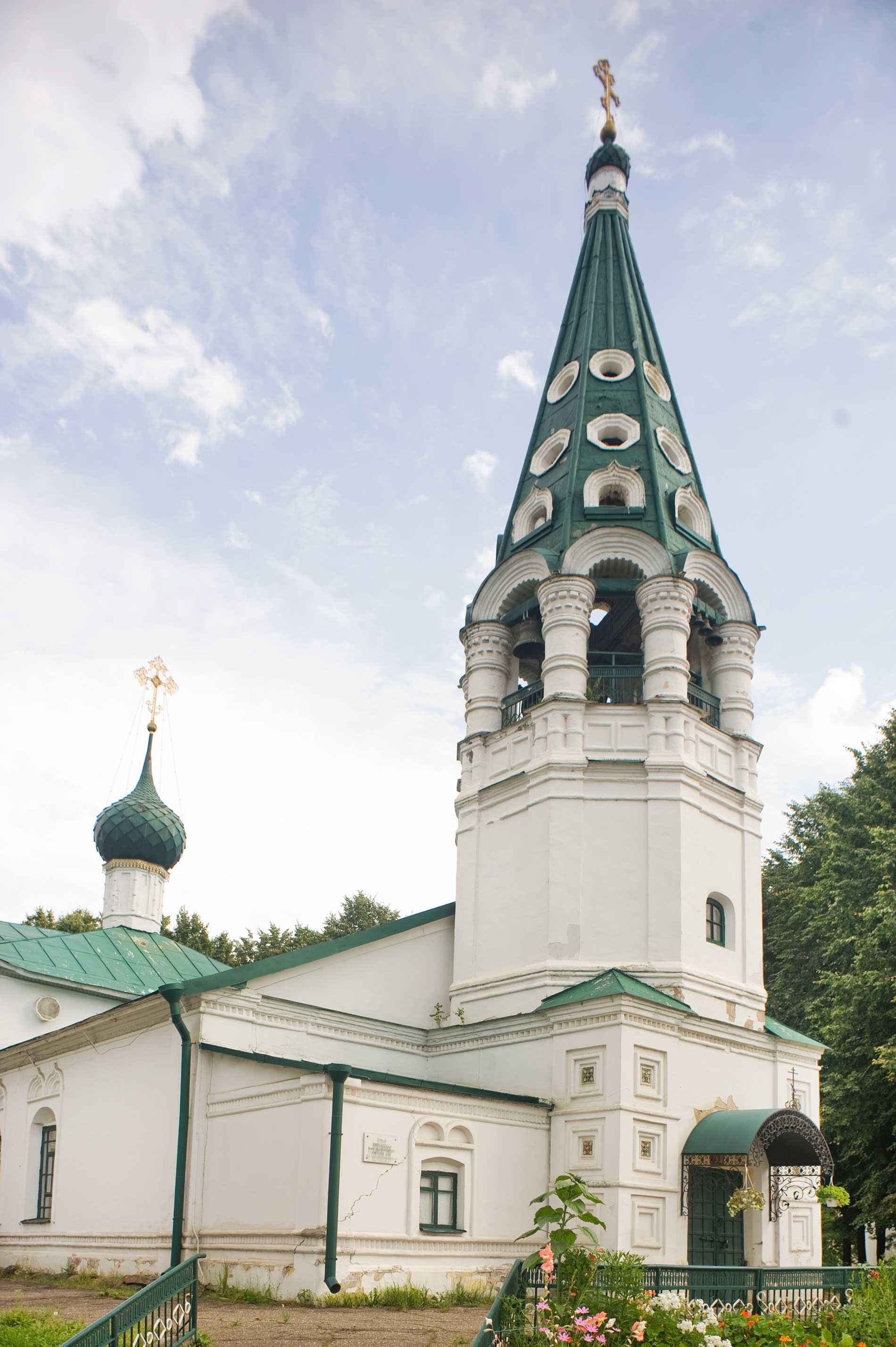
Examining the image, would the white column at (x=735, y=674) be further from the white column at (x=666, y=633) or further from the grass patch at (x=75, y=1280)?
the grass patch at (x=75, y=1280)

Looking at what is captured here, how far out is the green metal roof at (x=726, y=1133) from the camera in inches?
543

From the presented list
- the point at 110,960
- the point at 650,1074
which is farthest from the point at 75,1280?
the point at 110,960

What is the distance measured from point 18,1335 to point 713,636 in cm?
1418

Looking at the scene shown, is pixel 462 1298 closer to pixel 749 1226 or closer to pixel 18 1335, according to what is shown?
pixel 749 1226

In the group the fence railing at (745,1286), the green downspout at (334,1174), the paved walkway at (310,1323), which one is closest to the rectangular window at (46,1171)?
the paved walkway at (310,1323)

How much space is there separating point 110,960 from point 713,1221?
1416 centimetres

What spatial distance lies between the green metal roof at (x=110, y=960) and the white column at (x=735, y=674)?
1274cm

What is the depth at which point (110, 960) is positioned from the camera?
24578 mm

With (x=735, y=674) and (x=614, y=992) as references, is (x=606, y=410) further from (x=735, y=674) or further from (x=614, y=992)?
(x=614, y=992)

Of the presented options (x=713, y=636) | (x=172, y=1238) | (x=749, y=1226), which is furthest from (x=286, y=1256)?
(x=713, y=636)

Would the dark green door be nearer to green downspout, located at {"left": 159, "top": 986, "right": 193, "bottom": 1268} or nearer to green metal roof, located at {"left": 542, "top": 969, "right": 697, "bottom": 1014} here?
green metal roof, located at {"left": 542, "top": 969, "right": 697, "bottom": 1014}

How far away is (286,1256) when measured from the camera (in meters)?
12.2

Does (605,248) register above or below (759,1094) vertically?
above

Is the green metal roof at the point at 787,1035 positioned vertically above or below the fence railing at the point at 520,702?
below
